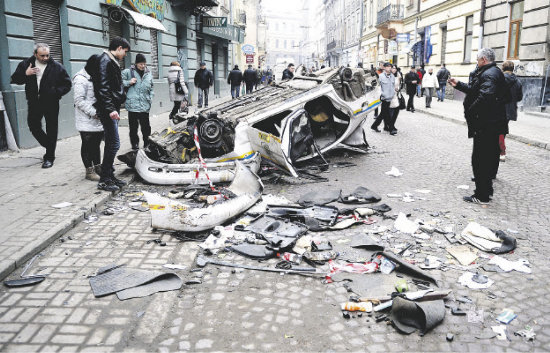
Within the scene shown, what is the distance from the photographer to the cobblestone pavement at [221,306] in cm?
289

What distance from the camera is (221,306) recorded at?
11.1ft

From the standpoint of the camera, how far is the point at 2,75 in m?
8.69

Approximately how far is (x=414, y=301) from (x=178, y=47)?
64.1 feet

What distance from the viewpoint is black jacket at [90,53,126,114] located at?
5.99 m

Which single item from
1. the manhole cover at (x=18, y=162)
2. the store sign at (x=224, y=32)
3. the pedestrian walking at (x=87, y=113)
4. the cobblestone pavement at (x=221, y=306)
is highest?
the store sign at (x=224, y=32)

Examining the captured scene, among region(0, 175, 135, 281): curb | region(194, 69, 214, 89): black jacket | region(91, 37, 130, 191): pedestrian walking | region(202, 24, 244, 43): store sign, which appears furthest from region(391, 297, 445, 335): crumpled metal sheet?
region(202, 24, 244, 43): store sign

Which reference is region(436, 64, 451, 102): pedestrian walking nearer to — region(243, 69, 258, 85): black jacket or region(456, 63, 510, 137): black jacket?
region(243, 69, 258, 85): black jacket

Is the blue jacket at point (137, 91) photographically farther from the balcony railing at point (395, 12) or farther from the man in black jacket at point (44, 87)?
the balcony railing at point (395, 12)

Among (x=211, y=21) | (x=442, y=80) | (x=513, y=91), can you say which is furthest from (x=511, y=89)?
(x=211, y=21)

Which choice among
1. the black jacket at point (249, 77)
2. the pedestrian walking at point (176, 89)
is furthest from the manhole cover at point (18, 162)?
the black jacket at point (249, 77)

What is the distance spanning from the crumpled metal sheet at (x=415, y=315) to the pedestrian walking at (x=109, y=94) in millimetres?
4510

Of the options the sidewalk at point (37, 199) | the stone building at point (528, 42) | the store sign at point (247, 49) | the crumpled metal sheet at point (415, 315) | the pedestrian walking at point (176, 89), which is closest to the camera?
the crumpled metal sheet at point (415, 315)

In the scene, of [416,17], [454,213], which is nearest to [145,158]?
[454,213]

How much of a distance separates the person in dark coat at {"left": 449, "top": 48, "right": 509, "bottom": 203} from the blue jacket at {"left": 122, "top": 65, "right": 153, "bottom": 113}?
18.4ft
